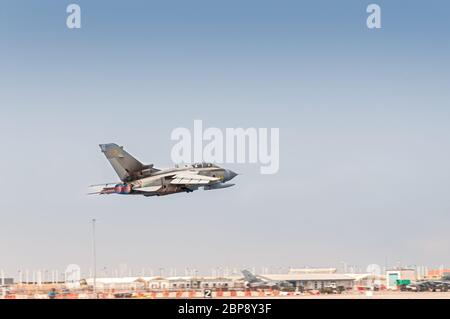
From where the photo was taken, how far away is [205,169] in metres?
170

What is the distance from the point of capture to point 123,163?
6826 inches

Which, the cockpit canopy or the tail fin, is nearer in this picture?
the cockpit canopy

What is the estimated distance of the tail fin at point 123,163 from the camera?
173 metres

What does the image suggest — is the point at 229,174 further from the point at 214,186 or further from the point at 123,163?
the point at 123,163

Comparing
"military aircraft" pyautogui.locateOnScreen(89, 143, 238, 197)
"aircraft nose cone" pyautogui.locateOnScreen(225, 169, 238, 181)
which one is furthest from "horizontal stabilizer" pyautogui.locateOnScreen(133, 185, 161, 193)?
"aircraft nose cone" pyautogui.locateOnScreen(225, 169, 238, 181)

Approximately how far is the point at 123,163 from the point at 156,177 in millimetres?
6723

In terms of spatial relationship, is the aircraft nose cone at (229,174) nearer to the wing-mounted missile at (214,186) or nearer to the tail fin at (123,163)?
the wing-mounted missile at (214,186)

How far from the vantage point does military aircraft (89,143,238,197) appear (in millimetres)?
168875

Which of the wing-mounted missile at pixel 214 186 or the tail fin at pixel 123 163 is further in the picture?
the tail fin at pixel 123 163

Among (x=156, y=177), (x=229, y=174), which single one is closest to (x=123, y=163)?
(x=156, y=177)

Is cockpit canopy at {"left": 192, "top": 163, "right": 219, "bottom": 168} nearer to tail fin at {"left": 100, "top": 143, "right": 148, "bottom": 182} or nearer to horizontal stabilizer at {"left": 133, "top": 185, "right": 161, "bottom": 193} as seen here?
horizontal stabilizer at {"left": 133, "top": 185, "right": 161, "bottom": 193}


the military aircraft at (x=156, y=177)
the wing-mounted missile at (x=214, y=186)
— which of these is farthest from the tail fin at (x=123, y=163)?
the wing-mounted missile at (x=214, y=186)
